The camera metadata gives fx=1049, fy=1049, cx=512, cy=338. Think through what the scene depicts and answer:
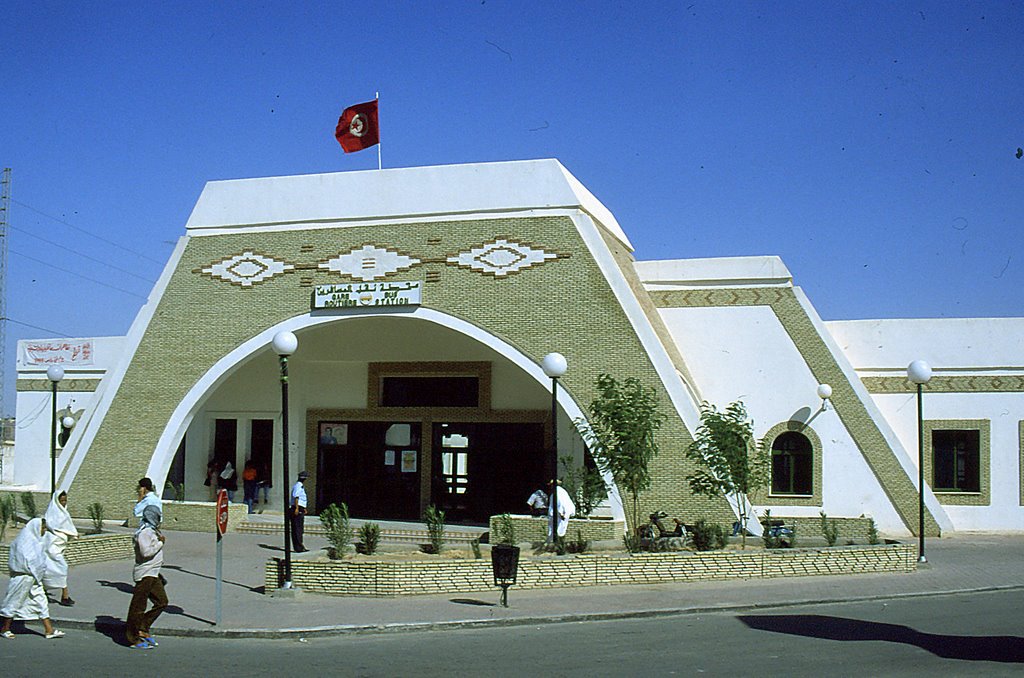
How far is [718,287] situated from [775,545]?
8843 millimetres

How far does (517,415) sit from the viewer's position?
985 inches

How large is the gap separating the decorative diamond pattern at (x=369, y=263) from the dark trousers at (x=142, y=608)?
12160 millimetres

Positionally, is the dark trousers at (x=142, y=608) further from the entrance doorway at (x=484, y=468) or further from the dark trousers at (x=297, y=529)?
the entrance doorway at (x=484, y=468)

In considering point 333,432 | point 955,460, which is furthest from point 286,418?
point 955,460

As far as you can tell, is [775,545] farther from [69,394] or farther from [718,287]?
[69,394]

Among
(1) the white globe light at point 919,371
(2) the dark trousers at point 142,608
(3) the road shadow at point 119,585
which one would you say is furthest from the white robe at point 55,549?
(1) the white globe light at point 919,371

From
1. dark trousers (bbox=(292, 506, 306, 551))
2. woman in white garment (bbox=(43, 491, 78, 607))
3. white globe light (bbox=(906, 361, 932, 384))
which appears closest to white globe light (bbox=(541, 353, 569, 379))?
dark trousers (bbox=(292, 506, 306, 551))

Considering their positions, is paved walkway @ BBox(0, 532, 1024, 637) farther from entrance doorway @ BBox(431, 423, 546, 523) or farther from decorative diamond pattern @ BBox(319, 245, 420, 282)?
entrance doorway @ BBox(431, 423, 546, 523)

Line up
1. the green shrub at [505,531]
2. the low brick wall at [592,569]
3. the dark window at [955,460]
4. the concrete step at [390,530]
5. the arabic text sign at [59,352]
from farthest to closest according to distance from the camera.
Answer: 1. the arabic text sign at [59,352]
2. the dark window at [955,460]
3. the concrete step at [390,530]
4. the green shrub at [505,531]
5. the low brick wall at [592,569]

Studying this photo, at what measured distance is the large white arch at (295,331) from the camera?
2194cm

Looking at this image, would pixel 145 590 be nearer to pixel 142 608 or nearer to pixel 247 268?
pixel 142 608

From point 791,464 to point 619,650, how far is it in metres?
14.3

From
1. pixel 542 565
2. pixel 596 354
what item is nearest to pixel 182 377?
pixel 596 354

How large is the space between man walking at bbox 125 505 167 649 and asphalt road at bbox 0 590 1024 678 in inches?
8.8
